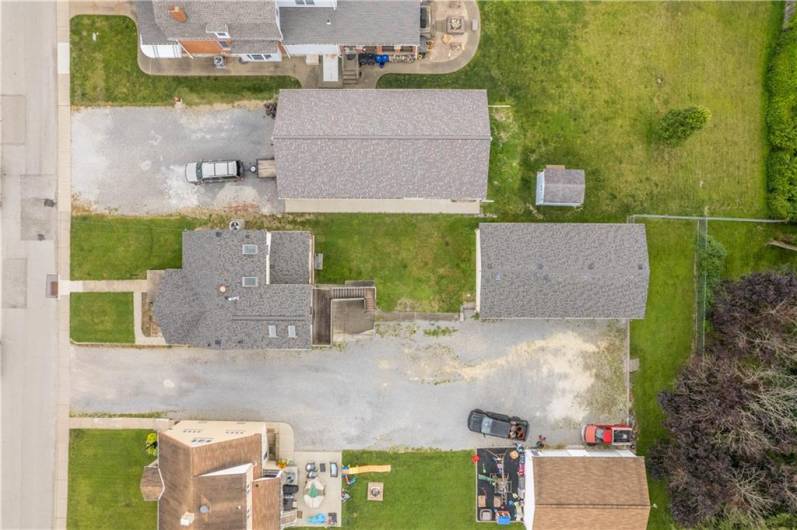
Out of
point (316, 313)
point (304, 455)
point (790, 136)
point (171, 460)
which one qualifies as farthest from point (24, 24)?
point (790, 136)

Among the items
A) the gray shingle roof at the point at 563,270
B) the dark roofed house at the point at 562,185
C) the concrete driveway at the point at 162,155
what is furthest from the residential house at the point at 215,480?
the dark roofed house at the point at 562,185

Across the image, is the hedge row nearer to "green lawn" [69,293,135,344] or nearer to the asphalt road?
"green lawn" [69,293,135,344]

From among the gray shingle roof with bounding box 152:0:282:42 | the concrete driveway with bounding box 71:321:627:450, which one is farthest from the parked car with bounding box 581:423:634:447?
the gray shingle roof with bounding box 152:0:282:42

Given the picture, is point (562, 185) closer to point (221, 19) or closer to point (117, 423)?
point (221, 19)

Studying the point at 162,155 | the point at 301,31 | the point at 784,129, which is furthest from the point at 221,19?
the point at 784,129

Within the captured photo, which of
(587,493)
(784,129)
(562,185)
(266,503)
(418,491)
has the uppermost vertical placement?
(784,129)

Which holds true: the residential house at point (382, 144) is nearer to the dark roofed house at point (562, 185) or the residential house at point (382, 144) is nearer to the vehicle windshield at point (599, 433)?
the dark roofed house at point (562, 185)

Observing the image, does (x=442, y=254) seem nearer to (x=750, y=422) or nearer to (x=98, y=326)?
(x=750, y=422)
